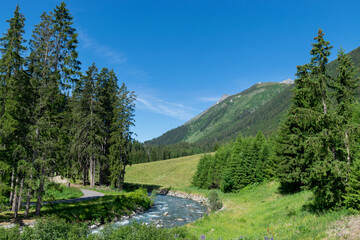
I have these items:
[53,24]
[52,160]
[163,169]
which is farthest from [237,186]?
[163,169]

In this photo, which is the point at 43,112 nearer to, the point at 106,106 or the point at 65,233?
the point at 65,233

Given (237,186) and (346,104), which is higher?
(346,104)

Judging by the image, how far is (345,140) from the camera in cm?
1309

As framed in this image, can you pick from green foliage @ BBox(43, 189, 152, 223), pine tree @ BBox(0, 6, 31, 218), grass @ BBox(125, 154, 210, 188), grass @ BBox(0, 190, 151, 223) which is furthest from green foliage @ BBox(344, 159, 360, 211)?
grass @ BBox(125, 154, 210, 188)

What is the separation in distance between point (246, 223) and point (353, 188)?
8.22m

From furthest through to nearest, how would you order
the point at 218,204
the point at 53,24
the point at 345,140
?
the point at 218,204 < the point at 53,24 < the point at 345,140

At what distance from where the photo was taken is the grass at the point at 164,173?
77.6m

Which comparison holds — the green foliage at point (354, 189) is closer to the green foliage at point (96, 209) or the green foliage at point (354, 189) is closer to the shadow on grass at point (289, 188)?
the shadow on grass at point (289, 188)

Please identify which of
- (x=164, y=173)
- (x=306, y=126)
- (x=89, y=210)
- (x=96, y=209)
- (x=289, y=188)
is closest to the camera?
(x=89, y=210)

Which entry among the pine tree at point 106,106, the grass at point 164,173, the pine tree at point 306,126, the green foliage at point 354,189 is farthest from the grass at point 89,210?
the grass at point 164,173

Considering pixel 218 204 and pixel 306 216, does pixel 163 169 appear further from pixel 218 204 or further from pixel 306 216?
pixel 306 216

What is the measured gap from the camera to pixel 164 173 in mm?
88750

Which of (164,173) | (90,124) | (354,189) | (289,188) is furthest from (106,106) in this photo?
(164,173)

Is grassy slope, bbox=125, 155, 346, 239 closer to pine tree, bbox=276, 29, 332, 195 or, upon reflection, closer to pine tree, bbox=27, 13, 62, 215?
pine tree, bbox=276, 29, 332, 195
